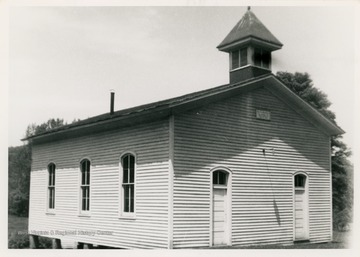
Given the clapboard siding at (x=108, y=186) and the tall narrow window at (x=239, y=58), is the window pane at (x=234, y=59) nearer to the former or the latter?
the tall narrow window at (x=239, y=58)

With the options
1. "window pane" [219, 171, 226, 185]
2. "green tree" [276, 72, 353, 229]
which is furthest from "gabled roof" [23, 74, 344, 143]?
"green tree" [276, 72, 353, 229]

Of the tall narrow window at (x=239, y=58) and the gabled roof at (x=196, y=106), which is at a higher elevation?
the tall narrow window at (x=239, y=58)

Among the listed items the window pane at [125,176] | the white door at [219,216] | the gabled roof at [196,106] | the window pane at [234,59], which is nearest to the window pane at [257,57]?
the window pane at [234,59]

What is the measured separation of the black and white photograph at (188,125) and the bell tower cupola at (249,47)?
0.05 m

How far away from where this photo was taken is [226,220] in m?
17.0

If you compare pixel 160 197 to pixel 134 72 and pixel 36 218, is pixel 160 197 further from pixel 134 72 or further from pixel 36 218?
pixel 36 218

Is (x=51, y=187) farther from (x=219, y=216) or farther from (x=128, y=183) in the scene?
(x=219, y=216)

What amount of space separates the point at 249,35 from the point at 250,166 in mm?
4742

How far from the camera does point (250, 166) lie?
58.5 feet

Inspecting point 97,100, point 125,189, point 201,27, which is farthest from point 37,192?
point 201,27

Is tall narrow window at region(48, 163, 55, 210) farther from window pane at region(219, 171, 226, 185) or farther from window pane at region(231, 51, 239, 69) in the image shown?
window pane at region(231, 51, 239, 69)

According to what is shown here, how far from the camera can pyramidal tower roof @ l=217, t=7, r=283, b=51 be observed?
19.1 metres

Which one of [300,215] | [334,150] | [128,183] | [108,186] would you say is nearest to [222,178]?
[128,183]

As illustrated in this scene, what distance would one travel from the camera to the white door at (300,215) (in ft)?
63.8
